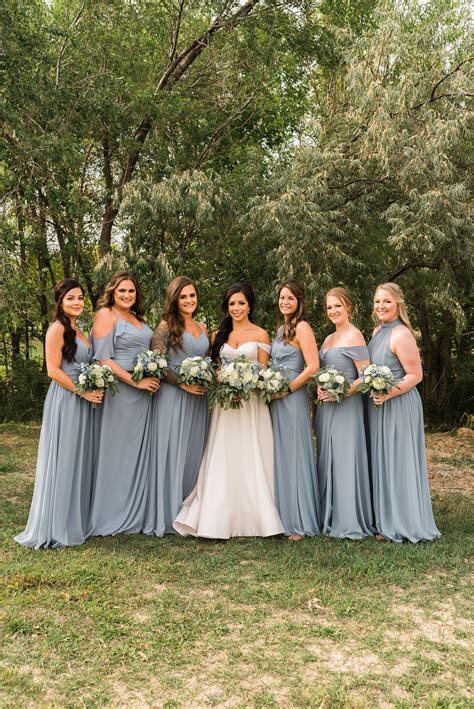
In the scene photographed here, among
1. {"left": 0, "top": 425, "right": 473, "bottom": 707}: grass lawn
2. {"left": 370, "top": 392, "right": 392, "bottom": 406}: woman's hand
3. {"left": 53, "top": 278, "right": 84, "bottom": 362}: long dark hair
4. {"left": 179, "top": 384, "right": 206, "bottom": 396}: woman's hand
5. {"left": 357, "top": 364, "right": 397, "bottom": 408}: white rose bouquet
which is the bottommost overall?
{"left": 0, "top": 425, "right": 473, "bottom": 707}: grass lawn

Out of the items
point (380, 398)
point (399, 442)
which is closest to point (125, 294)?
point (380, 398)

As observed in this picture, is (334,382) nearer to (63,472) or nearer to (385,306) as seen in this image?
(385,306)

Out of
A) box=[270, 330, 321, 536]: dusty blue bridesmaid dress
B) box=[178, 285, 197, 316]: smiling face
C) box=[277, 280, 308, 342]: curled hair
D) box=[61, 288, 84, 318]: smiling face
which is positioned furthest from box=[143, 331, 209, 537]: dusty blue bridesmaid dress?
box=[61, 288, 84, 318]: smiling face

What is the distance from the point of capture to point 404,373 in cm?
605

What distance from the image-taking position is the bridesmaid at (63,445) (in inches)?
227

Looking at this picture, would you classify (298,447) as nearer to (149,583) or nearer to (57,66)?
(149,583)

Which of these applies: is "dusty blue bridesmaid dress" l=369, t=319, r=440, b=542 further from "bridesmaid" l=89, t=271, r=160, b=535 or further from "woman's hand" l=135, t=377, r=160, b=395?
"bridesmaid" l=89, t=271, r=160, b=535

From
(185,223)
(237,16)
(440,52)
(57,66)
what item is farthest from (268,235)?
(237,16)

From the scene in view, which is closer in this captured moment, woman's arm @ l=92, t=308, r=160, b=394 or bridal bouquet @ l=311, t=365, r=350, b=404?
bridal bouquet @ l=311, t=365, r=350, b=404

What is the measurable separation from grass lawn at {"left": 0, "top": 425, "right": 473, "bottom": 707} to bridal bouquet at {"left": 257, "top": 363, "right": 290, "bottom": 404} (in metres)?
1.30

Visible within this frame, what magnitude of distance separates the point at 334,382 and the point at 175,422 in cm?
153

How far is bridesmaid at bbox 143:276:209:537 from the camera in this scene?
6.18 meters

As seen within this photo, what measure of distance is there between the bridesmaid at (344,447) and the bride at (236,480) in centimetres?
51

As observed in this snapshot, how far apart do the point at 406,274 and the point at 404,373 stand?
267 inches
